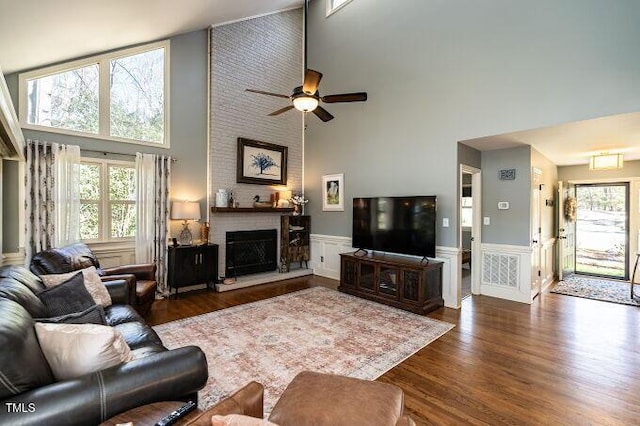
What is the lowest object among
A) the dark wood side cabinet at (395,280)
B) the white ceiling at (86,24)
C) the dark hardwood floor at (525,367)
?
the dark hardwood floor at (525,367)

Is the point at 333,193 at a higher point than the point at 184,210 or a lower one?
higher

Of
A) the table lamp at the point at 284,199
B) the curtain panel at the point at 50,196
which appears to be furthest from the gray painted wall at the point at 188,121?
the table lamp at the point at 284,199

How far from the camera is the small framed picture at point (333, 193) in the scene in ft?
19.5

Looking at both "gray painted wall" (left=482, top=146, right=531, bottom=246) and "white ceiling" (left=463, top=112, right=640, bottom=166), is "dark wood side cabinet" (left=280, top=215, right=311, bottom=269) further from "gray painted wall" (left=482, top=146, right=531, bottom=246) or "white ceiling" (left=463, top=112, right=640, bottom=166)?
"white ceiling" (left=463, top=112, right=640, bottom=166)

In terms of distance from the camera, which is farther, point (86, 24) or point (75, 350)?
point (86, 24)

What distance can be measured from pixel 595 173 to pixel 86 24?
8608 mm

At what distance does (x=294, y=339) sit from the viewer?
3.27 metres

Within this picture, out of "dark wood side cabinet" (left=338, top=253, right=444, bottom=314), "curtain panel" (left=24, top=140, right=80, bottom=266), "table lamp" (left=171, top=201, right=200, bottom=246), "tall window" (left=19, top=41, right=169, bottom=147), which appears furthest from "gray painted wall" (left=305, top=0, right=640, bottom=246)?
"curtain panel" (left=24, top=140, right=80, bottom=266)

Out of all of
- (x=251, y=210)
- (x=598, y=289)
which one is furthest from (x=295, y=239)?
(x=598, y=289)

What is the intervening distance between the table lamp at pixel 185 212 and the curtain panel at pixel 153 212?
21 centimetres

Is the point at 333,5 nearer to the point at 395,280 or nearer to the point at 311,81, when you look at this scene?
the point at 311,81

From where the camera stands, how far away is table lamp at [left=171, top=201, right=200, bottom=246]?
4.75 metres

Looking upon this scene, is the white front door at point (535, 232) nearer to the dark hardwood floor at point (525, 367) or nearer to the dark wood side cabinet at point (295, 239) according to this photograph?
the dark hardwood floor at point (525, 367)

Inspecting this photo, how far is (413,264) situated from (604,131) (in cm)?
286
